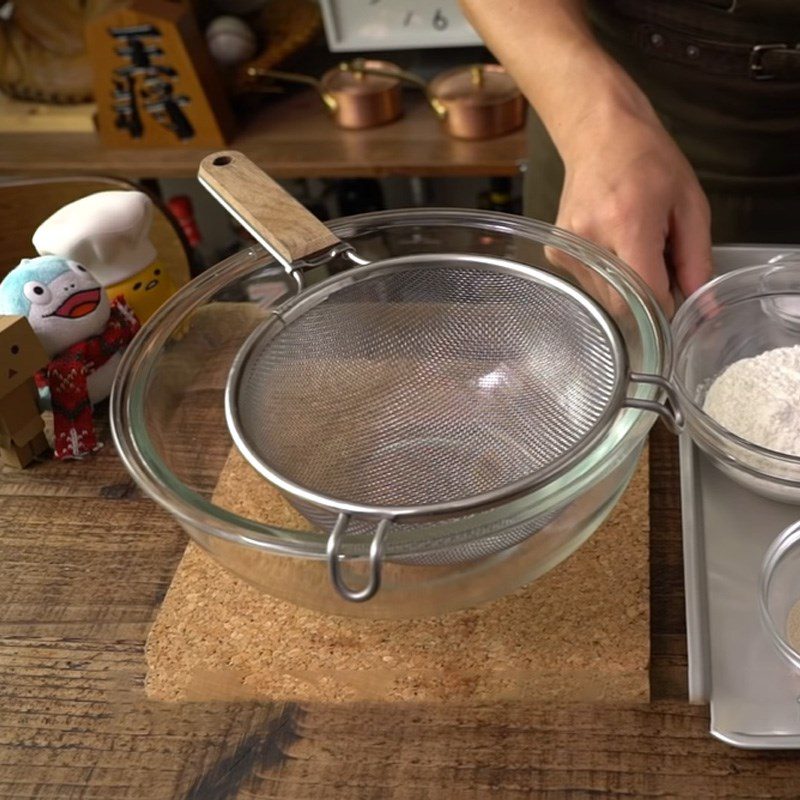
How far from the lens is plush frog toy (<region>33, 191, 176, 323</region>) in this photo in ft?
2.62

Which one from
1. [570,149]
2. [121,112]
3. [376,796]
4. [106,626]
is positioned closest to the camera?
[376,796]

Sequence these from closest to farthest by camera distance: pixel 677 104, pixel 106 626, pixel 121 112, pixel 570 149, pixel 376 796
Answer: pixel 376 796
pixel 106 626
pixel 570 149
pixel 677 104
pixel 121 112

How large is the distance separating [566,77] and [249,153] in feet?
2.77

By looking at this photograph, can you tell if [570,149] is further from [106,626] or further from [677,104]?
[106,626]

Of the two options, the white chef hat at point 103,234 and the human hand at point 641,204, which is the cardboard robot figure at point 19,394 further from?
the human hand at point 641,204

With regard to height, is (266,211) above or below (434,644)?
above

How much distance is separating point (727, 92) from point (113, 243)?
0.61 metres

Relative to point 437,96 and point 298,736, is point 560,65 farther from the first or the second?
point 437,96

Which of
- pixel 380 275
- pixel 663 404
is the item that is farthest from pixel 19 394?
pixel 663 404

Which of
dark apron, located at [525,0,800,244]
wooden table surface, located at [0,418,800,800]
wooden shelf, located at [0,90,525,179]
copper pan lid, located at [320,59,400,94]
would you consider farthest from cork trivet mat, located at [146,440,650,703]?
copper pan lid, located at [320,59,400,94]

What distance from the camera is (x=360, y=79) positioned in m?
1.56

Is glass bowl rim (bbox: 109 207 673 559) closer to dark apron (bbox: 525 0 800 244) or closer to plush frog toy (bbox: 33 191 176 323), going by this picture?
plush frog toy (bbox: 33 191 176 323)

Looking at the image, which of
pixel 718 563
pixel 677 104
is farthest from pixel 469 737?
pixel 677 104

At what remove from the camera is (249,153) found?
1.55 meters
